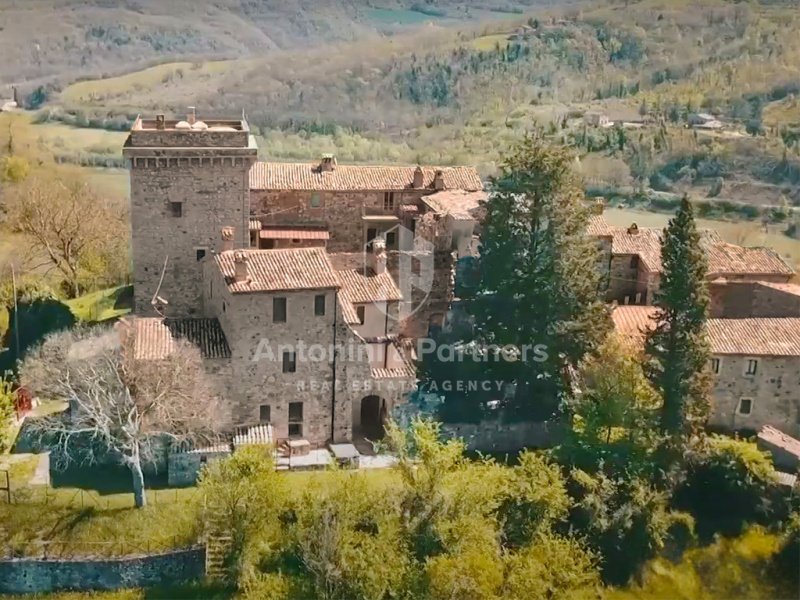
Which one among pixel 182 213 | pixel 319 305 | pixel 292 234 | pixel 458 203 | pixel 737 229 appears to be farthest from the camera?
pixel 737 229

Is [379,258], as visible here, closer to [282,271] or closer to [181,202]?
[282,271]

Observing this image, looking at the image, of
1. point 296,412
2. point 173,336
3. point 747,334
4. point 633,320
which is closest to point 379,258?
point 296,412

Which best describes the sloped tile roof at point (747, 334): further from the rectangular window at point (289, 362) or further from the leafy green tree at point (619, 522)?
the rectangular window at point (289, 362)

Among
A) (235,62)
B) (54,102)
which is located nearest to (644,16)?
(235,62)

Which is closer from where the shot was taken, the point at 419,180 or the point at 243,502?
the point at 243,502

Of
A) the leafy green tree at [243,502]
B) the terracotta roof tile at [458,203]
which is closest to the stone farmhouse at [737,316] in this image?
the terracotta roof tile at [458,203]

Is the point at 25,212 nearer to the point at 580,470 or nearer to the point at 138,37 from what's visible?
the point at 580,470
